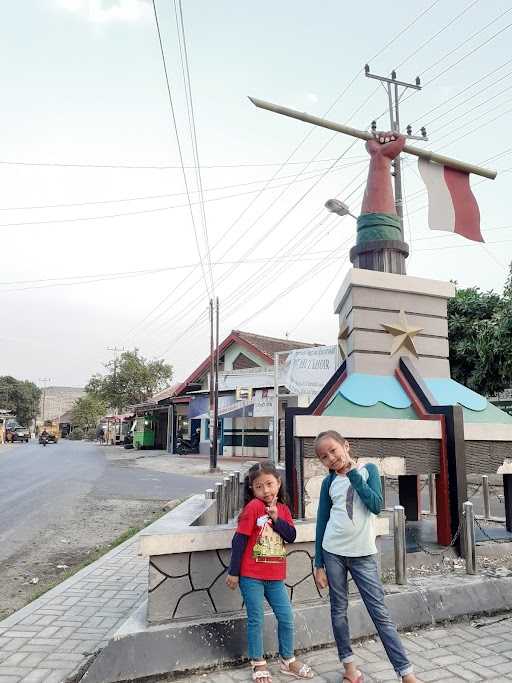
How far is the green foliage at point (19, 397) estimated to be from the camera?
79750 millimetres

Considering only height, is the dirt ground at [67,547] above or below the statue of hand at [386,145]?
below

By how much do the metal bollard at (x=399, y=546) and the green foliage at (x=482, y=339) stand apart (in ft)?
38.8

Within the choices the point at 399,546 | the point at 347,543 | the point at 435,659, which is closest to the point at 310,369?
the point at 399,546

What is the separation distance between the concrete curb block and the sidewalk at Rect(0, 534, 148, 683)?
55 centimetres

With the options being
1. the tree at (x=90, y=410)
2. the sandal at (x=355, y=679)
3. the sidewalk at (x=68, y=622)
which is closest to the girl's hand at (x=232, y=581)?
the sandal at (x=355, y=679)

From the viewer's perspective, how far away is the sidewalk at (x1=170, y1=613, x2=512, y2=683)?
311 cm

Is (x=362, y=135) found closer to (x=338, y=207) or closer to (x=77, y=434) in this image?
(x=338, y=207)

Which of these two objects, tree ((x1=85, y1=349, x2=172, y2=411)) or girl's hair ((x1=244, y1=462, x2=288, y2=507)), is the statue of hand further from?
tree ((x1=85, y1=349, x2=172, y2=411))

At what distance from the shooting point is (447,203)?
631 cm

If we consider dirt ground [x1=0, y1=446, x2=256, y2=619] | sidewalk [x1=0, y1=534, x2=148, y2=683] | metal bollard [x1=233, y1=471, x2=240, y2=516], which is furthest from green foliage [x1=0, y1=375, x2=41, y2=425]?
sidewalk [x1=0, y1=534, x2=148, y2=683]

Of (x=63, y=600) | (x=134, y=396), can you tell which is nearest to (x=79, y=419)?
(x=134, y=396)

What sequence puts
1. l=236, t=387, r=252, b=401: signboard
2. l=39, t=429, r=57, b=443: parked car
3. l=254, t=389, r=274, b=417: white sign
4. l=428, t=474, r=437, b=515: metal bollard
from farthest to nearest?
1. l=39, t=429, r=57, b=443: parked car
2. l=236, t=387, r=252, b=401: signboard
3. l=254, t=389, r=274, b=417: white sign
4. l=428, t=474, r=437, b=515: metal bollard

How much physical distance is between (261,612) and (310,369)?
15315mm

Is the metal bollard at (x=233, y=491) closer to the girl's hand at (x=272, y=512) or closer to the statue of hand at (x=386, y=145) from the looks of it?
the girl's hand at (x=272, y=512)
